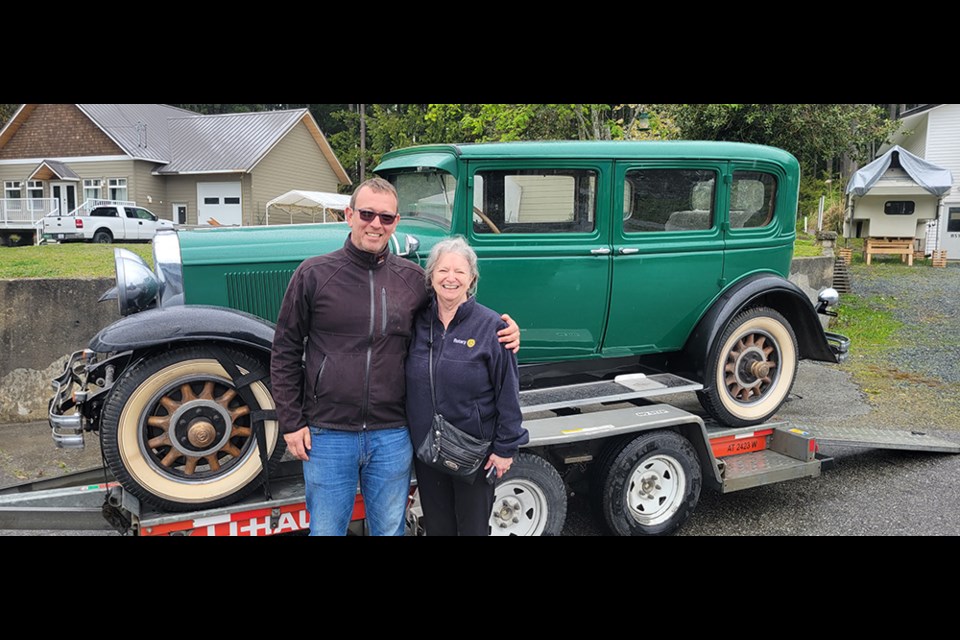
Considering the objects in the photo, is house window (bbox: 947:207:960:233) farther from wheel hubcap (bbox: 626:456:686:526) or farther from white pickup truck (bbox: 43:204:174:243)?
white pickup truck (bbox: 43:204:174:243)

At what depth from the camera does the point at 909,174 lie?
19.2 m

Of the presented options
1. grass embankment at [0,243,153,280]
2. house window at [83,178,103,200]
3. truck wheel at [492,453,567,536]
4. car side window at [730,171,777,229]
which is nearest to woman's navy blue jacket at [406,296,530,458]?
truck wheel at [492,453,567,536]

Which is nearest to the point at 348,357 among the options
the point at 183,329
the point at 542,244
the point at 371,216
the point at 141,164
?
the point at 371,216

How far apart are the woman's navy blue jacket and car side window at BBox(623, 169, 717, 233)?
2.05 meters

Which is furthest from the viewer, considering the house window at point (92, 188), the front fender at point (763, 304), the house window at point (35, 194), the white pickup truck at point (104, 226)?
the house window at point (35, 194)

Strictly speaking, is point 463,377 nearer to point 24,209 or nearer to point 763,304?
point 763,304

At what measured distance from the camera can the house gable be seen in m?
27.8

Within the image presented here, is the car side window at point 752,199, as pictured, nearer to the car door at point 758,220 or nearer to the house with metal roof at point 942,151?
the car door at point 758,220

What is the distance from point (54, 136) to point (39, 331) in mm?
26419

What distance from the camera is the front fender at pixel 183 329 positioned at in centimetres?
345

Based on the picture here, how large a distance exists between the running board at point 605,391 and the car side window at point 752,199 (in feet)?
3.98

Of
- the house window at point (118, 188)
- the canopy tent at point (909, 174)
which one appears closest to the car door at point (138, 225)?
the house window at point (118, 188)

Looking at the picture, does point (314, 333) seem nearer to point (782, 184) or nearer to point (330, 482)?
point (330, 482)

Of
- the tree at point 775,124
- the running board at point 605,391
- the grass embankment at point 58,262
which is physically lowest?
the running board at point 605,391
